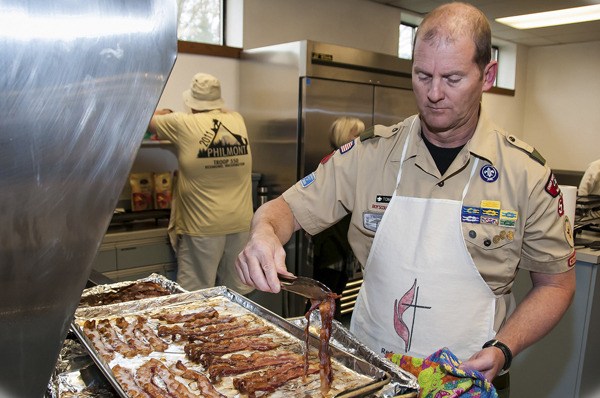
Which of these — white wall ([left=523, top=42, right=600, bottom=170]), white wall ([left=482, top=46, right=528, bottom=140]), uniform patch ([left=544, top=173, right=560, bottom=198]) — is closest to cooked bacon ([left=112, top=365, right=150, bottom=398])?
uniform patch ([left=544, top=173, right=560, bottom=198])

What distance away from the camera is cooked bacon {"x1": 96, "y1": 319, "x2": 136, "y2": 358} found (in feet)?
4.90

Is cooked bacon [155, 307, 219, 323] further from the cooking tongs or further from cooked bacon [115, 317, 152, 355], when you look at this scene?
the cooking tongs

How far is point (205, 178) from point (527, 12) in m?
4.74

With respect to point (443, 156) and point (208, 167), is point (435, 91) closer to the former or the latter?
point (443, 156)

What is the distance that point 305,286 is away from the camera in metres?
1.24

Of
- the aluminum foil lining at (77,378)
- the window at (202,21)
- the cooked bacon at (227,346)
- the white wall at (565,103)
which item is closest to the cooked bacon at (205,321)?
the cooked bacon at (227,346)

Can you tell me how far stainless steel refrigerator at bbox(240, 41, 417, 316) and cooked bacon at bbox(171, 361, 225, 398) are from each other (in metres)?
2.85

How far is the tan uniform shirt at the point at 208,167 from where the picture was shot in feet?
11.8

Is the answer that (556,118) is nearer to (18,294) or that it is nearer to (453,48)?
(453,48)

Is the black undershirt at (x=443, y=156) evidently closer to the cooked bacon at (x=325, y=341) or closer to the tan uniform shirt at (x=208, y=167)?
the cooked bacon at (x=325, y=341)

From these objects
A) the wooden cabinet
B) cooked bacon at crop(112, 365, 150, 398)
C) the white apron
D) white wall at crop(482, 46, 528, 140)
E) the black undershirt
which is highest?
white wall at crop(482, 46, 528, 140)

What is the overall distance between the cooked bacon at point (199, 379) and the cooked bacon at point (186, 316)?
0.98 feet

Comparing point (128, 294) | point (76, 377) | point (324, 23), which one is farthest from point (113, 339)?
point (324, 23)

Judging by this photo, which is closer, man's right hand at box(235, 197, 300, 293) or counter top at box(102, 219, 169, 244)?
man's right hand at box(235, 197, 300, 293)
